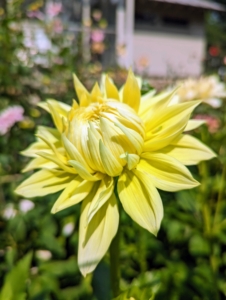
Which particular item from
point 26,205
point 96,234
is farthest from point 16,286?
point 26,205

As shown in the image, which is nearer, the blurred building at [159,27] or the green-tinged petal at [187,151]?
the green-tinged petal at [187,151]

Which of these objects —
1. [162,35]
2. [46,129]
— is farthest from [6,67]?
[162,35]

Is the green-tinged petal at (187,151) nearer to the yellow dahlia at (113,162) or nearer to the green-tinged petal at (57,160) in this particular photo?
the yellow dahlia at (113,162)

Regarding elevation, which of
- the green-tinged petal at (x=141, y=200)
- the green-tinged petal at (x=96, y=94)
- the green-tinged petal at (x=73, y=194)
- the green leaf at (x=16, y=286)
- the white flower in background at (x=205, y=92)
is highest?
the green-tinged petal at (x=96, y=94)

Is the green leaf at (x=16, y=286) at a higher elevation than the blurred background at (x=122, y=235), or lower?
higher

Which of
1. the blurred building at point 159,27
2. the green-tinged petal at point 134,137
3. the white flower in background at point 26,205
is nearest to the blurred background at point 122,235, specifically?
the white flower in background at point 26,205

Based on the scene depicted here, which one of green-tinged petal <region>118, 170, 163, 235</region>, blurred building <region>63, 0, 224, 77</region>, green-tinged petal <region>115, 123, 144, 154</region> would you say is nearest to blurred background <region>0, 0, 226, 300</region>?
green-tinged petal <region>118, 170, 163, 235</region>

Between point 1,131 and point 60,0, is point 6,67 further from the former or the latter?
point 60,0

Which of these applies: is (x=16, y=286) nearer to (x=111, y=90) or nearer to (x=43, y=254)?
(x=111, y=90)
